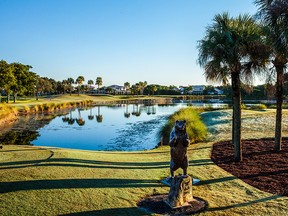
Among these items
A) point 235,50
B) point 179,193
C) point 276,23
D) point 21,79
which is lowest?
point 179,193

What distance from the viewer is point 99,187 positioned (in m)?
7.62

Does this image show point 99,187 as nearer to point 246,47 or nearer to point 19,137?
point 246,47

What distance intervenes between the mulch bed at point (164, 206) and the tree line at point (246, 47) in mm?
5443

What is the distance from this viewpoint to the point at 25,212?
591cm

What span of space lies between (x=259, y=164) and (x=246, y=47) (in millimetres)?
5010

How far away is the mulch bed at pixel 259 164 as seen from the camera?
8625 millimetres

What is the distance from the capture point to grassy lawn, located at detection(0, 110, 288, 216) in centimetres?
639

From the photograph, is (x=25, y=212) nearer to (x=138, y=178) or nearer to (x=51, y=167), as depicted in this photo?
(x=51, y=167)

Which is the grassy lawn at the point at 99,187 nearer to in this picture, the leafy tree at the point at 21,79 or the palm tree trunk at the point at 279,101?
the palm tree trunk at the point at 279,101

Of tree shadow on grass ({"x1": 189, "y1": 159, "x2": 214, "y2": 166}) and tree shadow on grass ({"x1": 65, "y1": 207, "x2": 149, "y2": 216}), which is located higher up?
tree shadow on grass ({"x1": 65, "y1": 207, "x2": 149, "y2": 216})

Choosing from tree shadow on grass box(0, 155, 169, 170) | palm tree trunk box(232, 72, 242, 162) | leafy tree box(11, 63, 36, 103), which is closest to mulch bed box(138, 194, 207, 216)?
tree shadow on grass box(0, 155, 169, 170)

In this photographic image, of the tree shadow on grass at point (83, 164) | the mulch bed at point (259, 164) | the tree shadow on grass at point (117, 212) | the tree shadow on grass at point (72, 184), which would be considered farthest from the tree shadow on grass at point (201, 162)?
the tree shadow on grass at point (117, 212)

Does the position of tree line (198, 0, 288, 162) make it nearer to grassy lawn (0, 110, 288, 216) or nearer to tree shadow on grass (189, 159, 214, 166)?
tree shadow on grass (189, 159, 214, 166)

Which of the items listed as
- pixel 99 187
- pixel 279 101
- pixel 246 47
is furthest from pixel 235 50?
pixel 99 187
